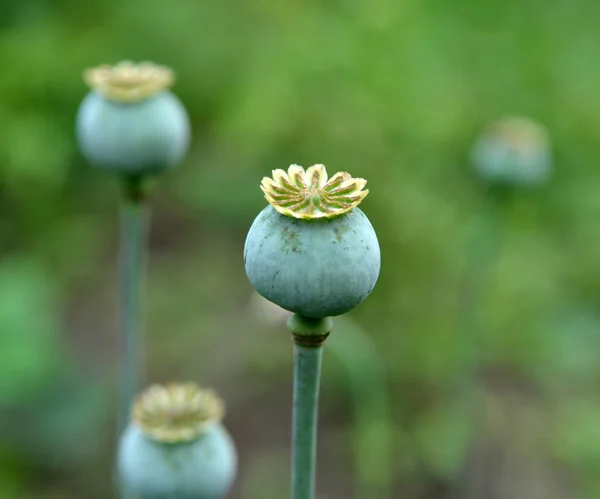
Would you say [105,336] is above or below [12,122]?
below

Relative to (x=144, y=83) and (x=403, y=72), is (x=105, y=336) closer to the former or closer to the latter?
(x=403, y=72)

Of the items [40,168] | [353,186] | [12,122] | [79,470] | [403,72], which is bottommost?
[79,470]

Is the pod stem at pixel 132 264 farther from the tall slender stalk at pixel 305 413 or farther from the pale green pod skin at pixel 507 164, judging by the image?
the pale green pod skin at pixel 507 164

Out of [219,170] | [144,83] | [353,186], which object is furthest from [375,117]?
[353,186]

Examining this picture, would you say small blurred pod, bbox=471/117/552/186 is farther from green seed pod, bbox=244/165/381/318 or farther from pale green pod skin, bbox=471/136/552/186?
green seed pod, bbox=244/165/381/318

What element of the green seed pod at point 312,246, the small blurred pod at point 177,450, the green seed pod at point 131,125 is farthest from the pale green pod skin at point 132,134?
the green seed pod at point 312,246

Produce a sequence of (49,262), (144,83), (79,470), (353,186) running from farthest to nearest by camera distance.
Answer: (49,262), (79,470), (144,83), (353,186)

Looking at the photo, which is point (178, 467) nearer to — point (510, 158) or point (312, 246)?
point (312, 246)
